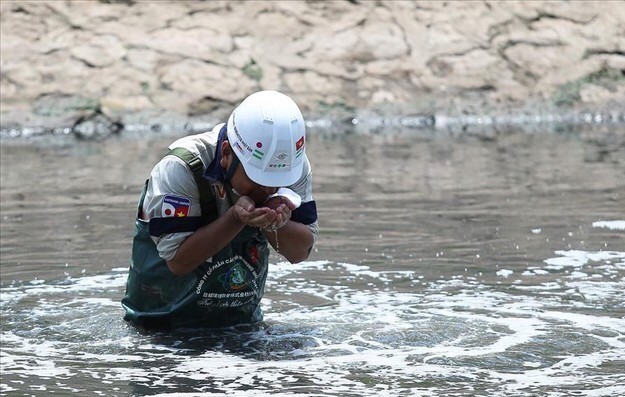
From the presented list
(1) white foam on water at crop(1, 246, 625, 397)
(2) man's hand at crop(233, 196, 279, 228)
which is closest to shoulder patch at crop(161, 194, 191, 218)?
(2) man's hand at crop(233, 196, 279, 228)

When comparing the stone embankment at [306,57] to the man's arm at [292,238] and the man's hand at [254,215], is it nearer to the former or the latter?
the man's arm at [292,238]

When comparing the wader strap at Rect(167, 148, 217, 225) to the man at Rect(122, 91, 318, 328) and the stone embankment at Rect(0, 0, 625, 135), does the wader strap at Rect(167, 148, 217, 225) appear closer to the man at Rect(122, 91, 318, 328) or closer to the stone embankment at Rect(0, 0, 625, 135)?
the man at Rect(122, 91, 318, 328)

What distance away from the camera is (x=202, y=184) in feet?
17.3

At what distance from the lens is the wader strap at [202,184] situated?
17.3ft

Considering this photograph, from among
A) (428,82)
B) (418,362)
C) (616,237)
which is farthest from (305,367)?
(428,82)

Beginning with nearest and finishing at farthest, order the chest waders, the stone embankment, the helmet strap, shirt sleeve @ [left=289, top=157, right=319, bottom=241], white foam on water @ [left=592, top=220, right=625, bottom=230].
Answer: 1. the helmet strap
2. shirt sleeve @ [left=289, top=157, right=319, bottom=241]
3. the chest waders
4. white foam on water @ [left=592, top=220, right=625, bottom=230]
5. the stone embankment

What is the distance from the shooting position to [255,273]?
18.4 feet

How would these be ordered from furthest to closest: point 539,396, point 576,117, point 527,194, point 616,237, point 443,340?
point 576,117 < point 527,194 < point 616,237 < point 443,340 < point 539,396

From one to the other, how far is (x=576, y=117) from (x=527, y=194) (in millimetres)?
5956

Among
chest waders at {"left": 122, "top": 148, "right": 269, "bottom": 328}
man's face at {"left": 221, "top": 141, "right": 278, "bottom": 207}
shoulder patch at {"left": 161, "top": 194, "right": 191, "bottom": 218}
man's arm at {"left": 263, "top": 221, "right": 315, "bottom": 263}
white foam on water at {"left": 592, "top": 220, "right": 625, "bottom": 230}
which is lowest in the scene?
white foam on water at {"left": 592, "top": 220, "right": 625, "bottom": 230}

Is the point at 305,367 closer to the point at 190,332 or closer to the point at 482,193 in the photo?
the point at 190,332

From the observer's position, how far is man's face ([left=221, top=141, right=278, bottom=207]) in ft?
16.9

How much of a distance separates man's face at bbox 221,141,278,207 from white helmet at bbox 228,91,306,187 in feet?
0.20

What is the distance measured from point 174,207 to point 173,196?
0.14 ft
